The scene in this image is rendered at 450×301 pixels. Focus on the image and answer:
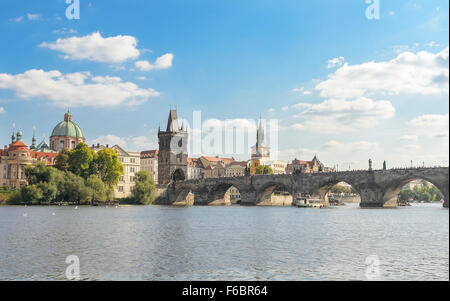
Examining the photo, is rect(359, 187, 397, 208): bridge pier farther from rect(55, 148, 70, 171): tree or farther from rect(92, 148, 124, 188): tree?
rect(55, 148, 70, 171): tree

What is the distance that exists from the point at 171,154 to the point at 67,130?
3188 centimetres

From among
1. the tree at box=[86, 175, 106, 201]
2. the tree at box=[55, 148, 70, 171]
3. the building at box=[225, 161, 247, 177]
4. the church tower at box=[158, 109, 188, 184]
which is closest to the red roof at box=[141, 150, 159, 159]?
the church tower at box=[158, 109, 188, 184]

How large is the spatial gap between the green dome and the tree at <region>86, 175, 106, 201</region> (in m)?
62.6

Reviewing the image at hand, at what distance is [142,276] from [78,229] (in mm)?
19714

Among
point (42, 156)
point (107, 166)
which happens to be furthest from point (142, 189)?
point (42, 156)

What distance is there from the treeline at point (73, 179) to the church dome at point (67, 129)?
53.2m

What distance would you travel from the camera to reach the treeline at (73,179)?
8088 centimetres

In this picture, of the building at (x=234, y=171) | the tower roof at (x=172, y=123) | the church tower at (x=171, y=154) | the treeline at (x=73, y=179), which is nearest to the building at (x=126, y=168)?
the church tower at (x=171, y=154)

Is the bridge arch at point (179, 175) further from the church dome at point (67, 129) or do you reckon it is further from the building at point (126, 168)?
the church dome at point (67, 129)

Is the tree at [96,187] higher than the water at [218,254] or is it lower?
higher

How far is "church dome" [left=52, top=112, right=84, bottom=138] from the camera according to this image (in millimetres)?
144750

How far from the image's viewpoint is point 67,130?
145125 millimetres
